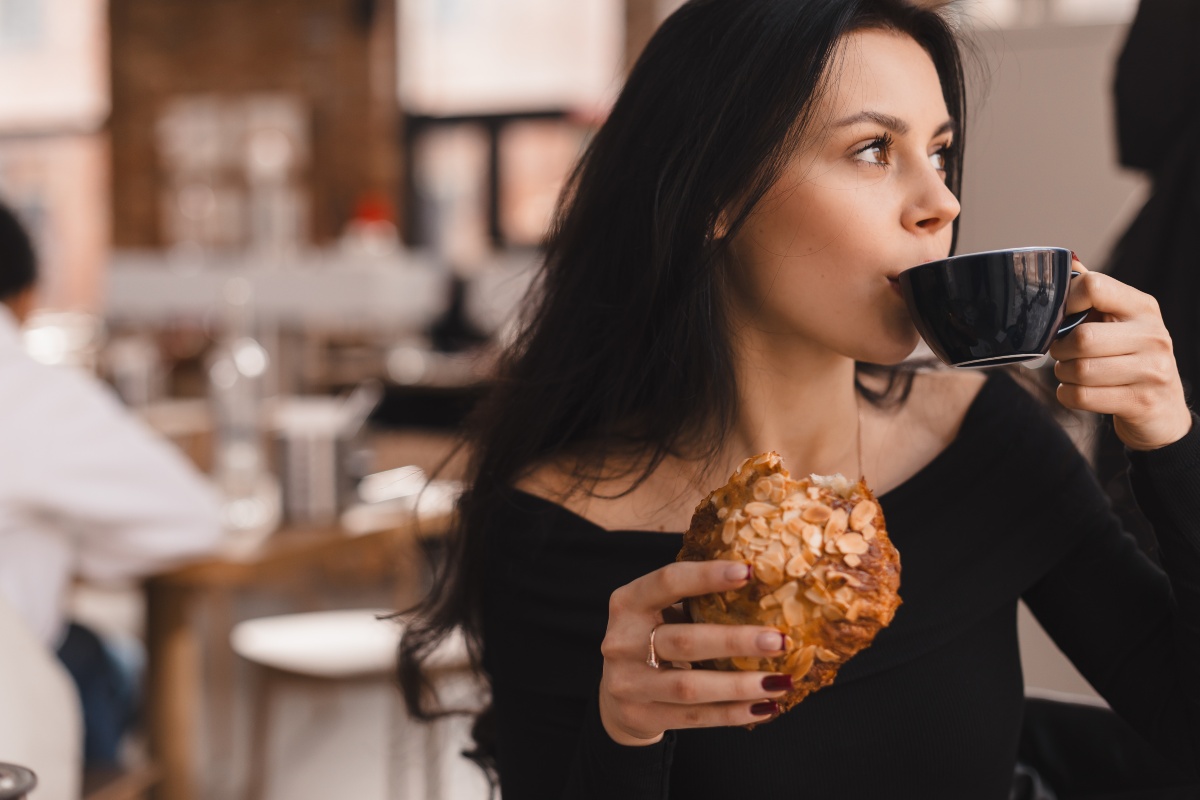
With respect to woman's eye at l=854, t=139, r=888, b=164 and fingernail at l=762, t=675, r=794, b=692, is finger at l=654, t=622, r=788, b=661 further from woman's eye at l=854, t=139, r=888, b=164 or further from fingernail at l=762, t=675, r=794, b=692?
woman's eye at l=854, t=139, r=888, b=164

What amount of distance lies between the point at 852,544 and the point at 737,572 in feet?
0.32

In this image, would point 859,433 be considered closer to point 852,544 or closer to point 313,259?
point 852,544

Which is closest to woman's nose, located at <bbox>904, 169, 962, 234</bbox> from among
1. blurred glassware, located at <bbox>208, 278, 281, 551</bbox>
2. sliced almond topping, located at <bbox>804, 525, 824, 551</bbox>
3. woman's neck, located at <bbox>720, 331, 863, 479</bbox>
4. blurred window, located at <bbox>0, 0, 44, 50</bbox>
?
woman's neck, located at <bbox>720, 331, 863, 479</bbox>

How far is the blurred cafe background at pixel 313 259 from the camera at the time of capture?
92.8 inches

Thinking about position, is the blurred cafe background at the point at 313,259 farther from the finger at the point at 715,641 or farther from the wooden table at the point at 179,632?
the finger at the point at 715,641

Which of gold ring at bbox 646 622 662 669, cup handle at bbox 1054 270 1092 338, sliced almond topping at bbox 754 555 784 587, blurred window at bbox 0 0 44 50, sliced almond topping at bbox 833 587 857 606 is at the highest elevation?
blurred window at bbox 0 0 44 50

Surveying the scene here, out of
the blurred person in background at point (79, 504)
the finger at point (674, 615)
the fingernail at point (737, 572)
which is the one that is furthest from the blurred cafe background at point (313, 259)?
the fingernail at point (737, 572)

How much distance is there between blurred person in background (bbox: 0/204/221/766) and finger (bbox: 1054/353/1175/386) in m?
1.65

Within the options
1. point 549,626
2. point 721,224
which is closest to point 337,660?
point 549,626

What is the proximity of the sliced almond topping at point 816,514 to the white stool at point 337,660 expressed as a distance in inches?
61.5

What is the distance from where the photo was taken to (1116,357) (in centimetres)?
83

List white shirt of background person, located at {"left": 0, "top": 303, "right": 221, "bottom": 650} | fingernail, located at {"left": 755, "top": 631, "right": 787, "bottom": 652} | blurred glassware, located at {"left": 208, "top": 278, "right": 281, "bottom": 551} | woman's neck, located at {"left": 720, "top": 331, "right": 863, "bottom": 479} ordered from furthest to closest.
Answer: blurred glassware, located at {"left": 208, "top": 278, "right": 281, "bottom": 551} → white shirt of background person, located at {"left": 0, "top": 303, "right": 221, "bottom": 650} → woman's neck, located at {"left": 720, "top": 331, "right": 863, "bottom": 479} → fingernail, located at {"left": 755, "top": 631, "right": 787, "bottom": 652}

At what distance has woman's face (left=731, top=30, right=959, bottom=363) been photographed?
90 cm

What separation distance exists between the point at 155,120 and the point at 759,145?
646 centimetres
